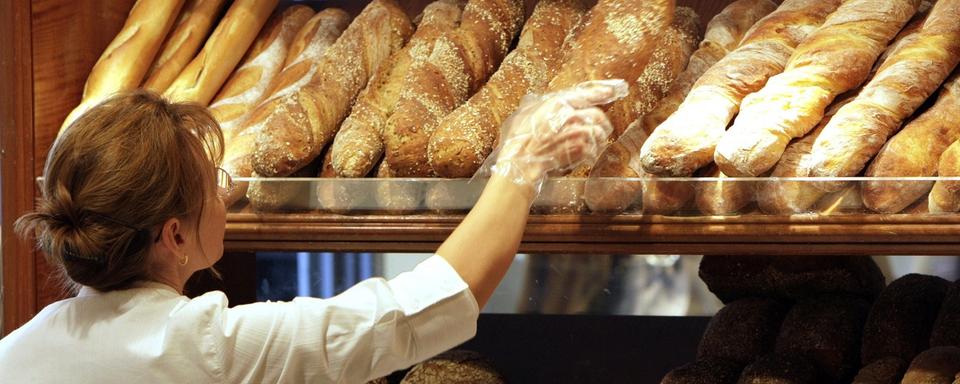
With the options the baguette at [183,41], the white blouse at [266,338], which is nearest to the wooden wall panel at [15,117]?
the baguette at [183,41]

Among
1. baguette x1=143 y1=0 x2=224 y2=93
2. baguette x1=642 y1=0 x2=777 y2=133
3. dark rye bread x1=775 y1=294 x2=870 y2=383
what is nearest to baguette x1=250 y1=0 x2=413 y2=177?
baguette x1=143 y1=0 x2=224 y2=93

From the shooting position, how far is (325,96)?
148 centimetres

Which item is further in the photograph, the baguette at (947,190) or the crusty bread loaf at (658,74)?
the crusty bread loaf at (658,74)

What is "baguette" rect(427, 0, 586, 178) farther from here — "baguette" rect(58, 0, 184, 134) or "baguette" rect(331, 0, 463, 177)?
"baguette" rect(58, 0, 184, 134)

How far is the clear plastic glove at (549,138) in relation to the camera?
1.04 metres

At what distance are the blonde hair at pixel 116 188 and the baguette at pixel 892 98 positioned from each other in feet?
2.24

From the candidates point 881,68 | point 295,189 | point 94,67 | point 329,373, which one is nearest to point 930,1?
point 881,68

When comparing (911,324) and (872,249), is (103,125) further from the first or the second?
(911,324)

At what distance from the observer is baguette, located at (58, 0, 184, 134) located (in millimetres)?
1572

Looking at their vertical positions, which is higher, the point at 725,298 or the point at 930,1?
the point at 930,1

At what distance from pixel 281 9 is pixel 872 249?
1063 millimetres

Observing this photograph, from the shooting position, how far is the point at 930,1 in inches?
57.5

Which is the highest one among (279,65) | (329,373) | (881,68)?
(881,68)

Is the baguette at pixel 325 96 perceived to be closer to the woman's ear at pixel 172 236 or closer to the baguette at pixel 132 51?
the baguette at pixel 132 51
